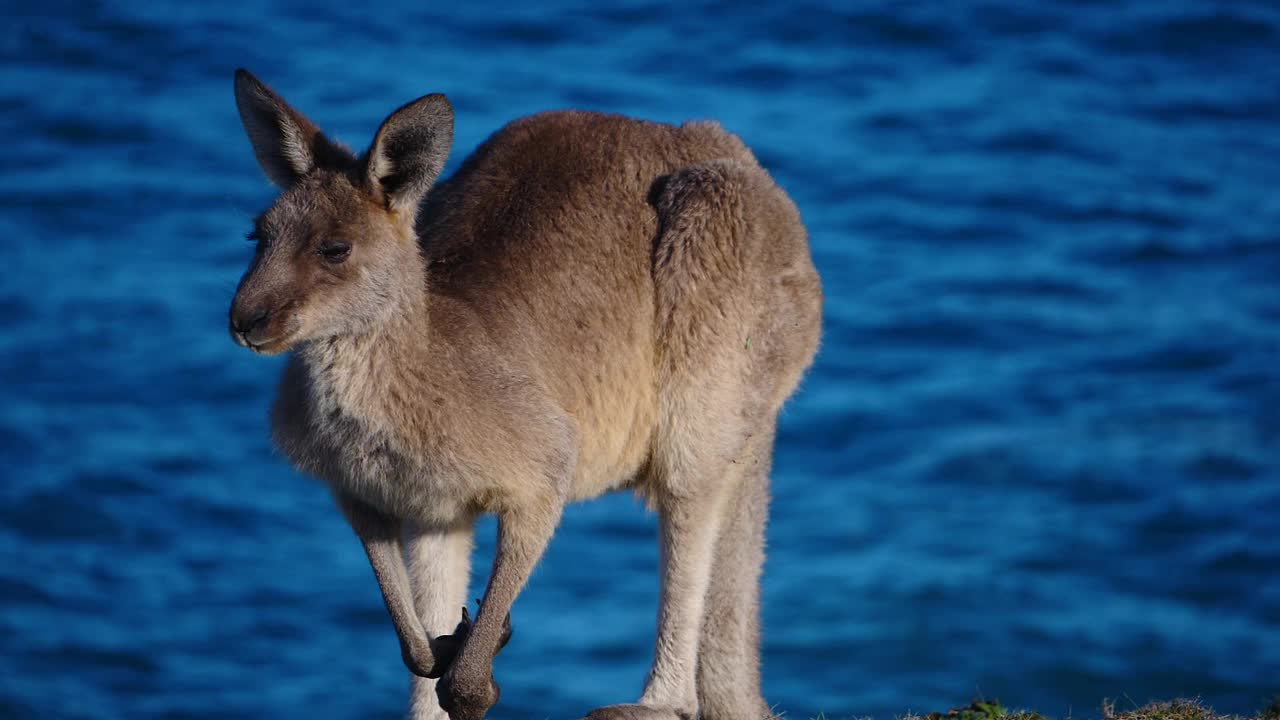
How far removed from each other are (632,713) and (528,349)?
1.12 metres

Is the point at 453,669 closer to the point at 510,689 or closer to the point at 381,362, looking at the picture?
the point at 381,362

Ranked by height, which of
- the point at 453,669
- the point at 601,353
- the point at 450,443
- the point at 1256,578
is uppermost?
the point at 1256,578

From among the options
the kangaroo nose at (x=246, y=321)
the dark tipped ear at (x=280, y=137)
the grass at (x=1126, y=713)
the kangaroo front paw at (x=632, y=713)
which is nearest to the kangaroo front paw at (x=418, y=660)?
the kangaroo front paw at (x=632, y=713)

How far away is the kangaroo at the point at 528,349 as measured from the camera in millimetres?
4617

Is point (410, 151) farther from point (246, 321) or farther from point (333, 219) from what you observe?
point (246, 321)

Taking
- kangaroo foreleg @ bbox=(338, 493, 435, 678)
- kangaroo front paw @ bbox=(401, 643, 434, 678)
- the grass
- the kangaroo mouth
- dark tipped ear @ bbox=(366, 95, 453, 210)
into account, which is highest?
dark tipped ear @ bbox=(366, 95, 453, 210)

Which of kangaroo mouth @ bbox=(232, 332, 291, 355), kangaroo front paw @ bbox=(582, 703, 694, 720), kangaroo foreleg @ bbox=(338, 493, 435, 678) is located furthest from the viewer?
kangaroo front paw @ bbox=(582, 703, 694, 720)

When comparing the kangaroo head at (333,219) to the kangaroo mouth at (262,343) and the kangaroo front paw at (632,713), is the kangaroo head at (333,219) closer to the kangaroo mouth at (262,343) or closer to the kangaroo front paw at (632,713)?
the kangaroo mouth at (262,343)

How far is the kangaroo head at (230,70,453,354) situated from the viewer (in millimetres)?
4469

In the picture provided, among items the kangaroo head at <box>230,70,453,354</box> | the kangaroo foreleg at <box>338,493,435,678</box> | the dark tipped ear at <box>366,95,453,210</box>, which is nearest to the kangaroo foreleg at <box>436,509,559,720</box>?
the kangaroo foreleg at <box>338,493,435,678</box>

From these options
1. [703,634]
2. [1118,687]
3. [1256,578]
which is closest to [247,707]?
[1118,687]

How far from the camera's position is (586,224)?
5.35 meters

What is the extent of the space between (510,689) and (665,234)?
16.7 metres

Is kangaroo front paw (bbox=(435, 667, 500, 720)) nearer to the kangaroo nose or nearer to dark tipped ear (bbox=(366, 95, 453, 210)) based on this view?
the kangaroo nose
